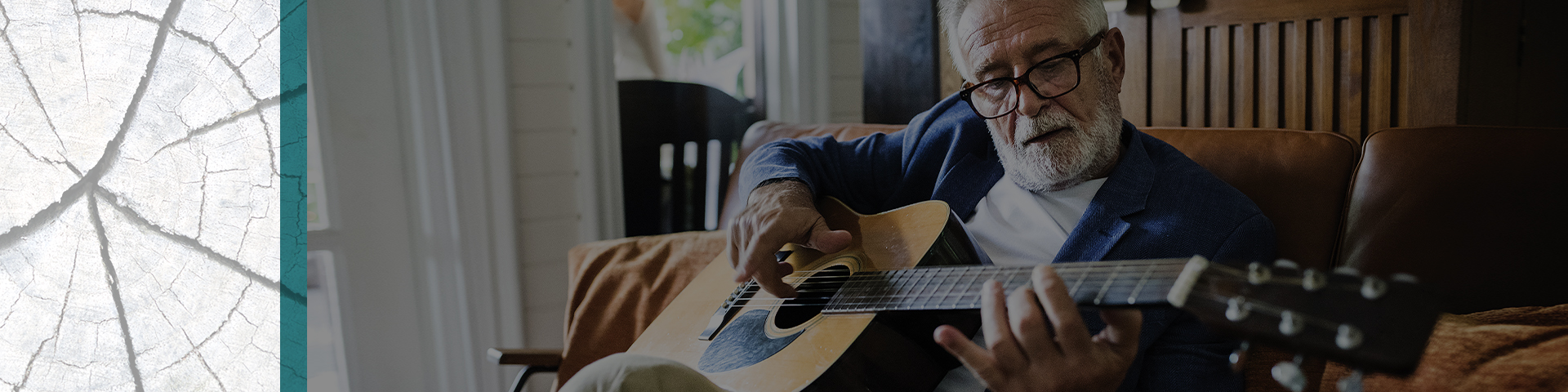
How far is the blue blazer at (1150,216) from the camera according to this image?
0.86 meters

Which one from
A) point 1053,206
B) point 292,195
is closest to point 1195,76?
point 1053,206

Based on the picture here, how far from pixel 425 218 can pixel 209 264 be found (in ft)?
1.35

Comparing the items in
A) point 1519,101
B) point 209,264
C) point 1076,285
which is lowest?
point 209,264

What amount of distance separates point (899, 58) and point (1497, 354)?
1005 millimetres

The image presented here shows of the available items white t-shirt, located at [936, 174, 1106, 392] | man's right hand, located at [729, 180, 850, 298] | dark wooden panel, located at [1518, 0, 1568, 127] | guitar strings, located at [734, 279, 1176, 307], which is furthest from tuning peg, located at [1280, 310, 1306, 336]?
dark wooden panel, located at [1518, 0, 1568, 127]

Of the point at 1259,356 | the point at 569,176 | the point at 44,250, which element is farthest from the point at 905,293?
the point at 44,250

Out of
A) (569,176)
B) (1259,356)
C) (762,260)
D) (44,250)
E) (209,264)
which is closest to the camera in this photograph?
(1259,356)

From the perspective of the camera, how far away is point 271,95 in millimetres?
1590

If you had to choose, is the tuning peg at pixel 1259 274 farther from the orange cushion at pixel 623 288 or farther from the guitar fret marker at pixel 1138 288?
the orange cushion at pixel 623 288

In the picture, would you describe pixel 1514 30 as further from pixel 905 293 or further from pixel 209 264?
pixel 209 264

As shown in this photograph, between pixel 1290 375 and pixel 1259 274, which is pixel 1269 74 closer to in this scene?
pixel 1259 274

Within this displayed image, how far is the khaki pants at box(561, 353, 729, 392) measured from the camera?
83 centimetres

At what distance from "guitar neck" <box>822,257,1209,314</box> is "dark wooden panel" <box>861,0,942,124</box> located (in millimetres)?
577

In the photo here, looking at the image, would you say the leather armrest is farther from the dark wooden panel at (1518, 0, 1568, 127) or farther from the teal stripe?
the dark wooden panel at (1518, 0, 1568, 127)
